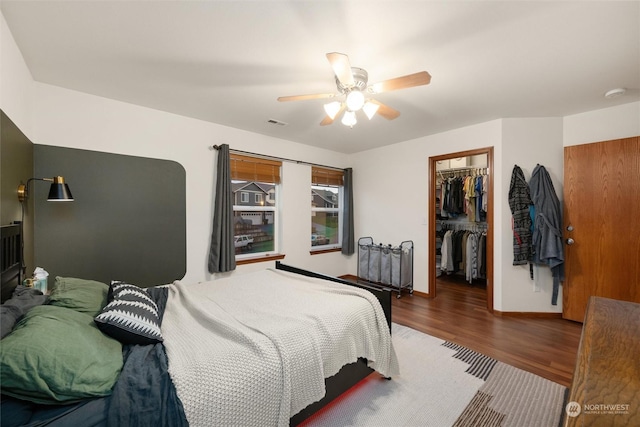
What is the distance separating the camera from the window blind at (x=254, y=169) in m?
3.48

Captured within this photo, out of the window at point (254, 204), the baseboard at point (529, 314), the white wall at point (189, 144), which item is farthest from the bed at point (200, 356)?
the baseboard at point (529, 314)

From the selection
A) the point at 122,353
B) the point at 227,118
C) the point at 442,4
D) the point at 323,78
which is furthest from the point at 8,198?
the point at 442,4

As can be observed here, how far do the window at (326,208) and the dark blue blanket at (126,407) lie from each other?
355cm

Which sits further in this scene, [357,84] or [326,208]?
[326,208]

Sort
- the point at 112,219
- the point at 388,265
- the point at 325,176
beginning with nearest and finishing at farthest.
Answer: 1. the point at 112,219
2. the point at 388,265
3. the point at 325,176

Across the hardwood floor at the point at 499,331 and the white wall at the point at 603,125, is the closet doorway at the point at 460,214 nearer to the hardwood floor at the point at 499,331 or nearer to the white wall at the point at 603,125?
the hardwood floor at the point at 499,331

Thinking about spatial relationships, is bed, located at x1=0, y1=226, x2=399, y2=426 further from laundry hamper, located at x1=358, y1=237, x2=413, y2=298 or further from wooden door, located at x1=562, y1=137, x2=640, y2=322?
wooden door, located at x1=562, y1=137, x2=640, y2=322

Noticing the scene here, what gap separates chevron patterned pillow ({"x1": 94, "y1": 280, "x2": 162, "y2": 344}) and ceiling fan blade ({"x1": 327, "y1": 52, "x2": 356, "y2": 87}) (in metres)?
1.69

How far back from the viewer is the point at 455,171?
4.82 metres

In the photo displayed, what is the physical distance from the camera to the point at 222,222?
10.5 ft

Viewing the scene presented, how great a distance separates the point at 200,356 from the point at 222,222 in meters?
2.18

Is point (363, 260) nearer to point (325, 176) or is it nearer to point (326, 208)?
point (326, 208)

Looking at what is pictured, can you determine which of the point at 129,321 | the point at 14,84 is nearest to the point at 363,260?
the point at 129,321

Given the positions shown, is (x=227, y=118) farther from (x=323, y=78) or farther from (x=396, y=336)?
(x=396, y=336)
